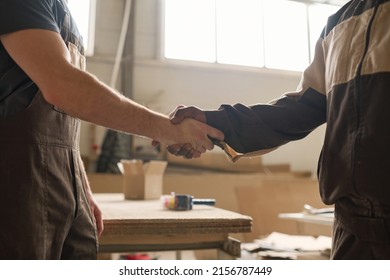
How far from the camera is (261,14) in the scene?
4.21m

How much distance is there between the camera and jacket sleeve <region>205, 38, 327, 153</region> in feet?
3.24

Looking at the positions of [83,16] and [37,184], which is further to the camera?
[83,16]

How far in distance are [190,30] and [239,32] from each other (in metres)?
0.57

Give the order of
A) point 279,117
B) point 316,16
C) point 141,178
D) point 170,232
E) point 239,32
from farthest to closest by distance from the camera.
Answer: point 316,16 → point 239,32 → point 141,178 → point 170,232 → point 279,117

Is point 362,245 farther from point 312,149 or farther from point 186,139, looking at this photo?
point 312,149

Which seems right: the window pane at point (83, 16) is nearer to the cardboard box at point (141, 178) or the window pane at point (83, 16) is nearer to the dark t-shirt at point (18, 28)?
the cardboard box at point (141, 178)

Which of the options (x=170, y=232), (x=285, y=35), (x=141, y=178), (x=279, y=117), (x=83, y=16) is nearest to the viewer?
(x=279, y=117)

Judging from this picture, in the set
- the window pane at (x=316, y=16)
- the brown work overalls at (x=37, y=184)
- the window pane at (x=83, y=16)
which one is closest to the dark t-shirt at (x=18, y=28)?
the brown work overalls at (x=37, y=184)

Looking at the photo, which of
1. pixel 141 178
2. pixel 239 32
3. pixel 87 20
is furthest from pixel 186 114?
pixel 239 32

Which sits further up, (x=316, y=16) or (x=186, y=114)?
(x=316, y=16)

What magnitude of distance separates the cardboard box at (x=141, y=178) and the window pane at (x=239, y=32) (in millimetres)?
2429

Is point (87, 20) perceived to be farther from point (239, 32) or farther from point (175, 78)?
point (239, 32)

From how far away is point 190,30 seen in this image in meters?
3.97

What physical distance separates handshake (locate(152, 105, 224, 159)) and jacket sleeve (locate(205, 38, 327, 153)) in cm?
2
